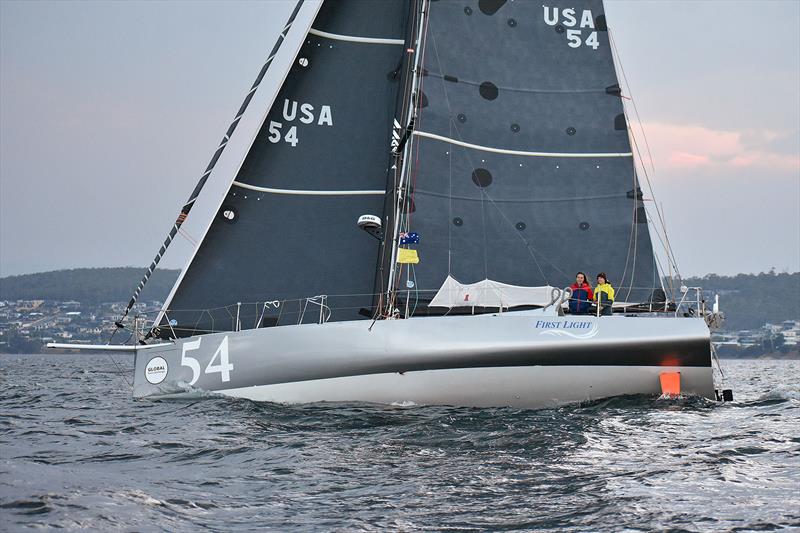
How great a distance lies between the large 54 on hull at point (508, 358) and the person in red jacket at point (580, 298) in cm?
Answer: 66

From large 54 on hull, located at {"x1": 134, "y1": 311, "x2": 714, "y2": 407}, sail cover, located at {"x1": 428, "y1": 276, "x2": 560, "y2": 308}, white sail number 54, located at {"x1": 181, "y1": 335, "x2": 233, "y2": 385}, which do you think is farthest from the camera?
sail cover, located at {"x1": 428, "y1": 276, "x2": 560, "y2": 308}

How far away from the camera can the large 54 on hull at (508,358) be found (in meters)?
12.6

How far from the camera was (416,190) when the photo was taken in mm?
15164

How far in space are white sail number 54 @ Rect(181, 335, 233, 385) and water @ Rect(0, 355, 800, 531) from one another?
471mm

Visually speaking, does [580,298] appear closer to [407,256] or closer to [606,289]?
[606,289]

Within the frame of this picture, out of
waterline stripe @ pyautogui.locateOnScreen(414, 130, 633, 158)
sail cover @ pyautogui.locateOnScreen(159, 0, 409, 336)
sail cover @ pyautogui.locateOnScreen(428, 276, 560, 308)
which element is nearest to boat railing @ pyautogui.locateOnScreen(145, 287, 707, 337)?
sail cover @ pyautogui.locateOnScreen(159, 0, 409, 336)

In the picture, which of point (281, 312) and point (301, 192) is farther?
point (301, 192)

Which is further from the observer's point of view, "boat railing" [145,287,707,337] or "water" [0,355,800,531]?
"boat railing" [145,287,707,337]

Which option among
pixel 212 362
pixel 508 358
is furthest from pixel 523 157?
pixel 212 362

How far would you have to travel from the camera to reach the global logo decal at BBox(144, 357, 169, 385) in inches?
565

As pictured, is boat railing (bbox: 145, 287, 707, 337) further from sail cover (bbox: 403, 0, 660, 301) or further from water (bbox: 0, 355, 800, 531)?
water (bbox: 0, 355, 800, 531)

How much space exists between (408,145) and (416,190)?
723 millimetres

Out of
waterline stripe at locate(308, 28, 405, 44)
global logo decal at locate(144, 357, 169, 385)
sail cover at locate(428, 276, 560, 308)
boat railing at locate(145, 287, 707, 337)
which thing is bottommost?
global logo decal at locate(144, 357, 169, 385)

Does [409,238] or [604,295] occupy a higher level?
[409,238]
